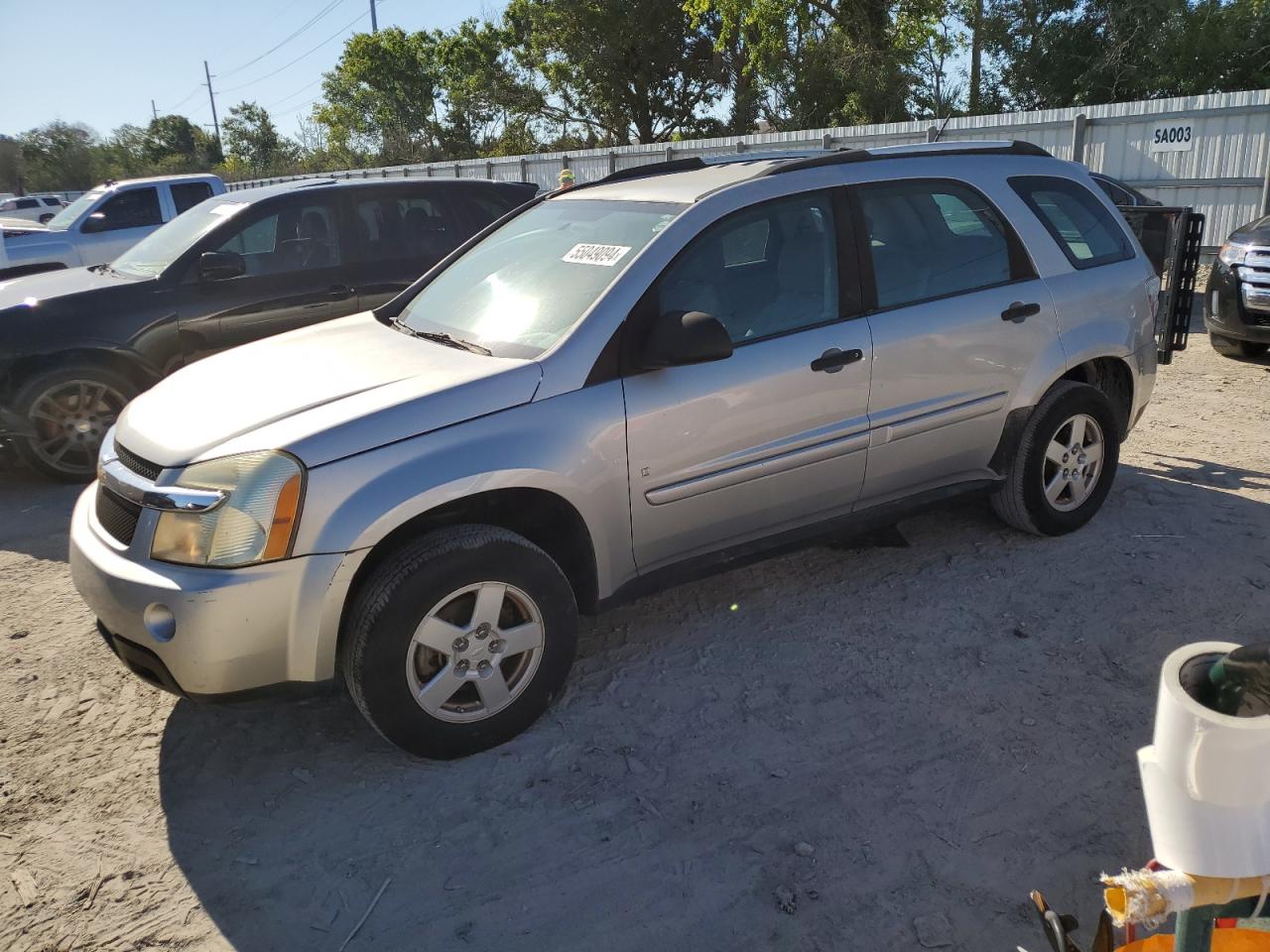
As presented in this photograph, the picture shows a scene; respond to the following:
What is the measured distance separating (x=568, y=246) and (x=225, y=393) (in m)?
1.41

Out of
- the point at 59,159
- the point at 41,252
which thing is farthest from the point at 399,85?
the point at 41,252

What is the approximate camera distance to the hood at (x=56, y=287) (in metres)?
6.21

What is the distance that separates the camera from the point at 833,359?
12.4 feet

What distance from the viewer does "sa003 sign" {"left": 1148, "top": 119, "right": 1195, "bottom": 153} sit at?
1427cm

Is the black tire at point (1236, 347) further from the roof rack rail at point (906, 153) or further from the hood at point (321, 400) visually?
the hood at point (321, 400)

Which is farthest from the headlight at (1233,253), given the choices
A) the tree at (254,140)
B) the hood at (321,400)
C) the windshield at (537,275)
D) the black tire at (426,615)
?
the tree at (254,140)

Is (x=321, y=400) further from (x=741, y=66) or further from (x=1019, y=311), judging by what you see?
(x=741, y=66)

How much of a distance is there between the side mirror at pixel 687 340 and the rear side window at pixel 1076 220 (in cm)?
207

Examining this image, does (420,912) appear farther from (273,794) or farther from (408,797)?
(273,794)

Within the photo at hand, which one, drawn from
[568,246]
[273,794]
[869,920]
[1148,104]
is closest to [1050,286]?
[568,246]

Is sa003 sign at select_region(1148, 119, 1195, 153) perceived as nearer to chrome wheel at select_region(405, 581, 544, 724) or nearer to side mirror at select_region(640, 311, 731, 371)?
side mirror at select_region(640, 311, 731, 371)

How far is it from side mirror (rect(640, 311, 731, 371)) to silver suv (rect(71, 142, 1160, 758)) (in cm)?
1

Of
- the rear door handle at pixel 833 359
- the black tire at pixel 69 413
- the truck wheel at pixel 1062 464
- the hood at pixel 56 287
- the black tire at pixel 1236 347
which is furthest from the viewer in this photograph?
the black tire at pixel 1236 347

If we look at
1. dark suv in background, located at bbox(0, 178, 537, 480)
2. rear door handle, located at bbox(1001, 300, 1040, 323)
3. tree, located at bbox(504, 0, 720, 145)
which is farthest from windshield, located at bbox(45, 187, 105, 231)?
tree, located at bbox(504, 0, 720, 145)
